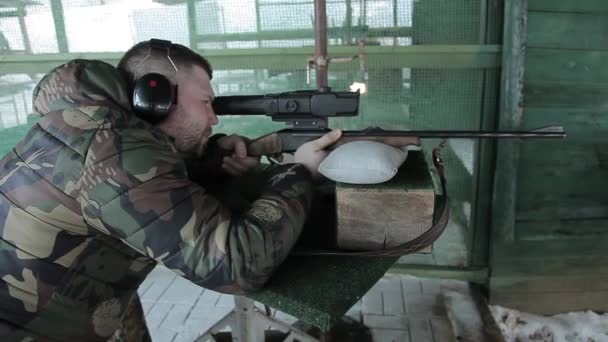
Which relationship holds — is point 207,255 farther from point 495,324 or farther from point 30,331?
point 495,324

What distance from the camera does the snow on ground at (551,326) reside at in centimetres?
229

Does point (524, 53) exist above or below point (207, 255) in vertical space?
above

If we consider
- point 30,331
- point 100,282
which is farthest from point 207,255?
point 30,331

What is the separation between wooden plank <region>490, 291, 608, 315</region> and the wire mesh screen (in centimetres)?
62

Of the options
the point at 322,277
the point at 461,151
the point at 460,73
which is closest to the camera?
the point at 322,277

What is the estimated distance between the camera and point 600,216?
235 cm

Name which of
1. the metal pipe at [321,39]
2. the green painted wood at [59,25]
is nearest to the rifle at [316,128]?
the metal pipe at [321,39]

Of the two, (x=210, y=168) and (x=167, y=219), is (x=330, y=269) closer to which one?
(x=167, y=219)

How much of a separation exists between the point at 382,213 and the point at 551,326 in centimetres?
197

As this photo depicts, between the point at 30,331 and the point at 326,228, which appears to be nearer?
the point at 30,331

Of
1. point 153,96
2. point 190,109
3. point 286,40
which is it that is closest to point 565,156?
point 286,40

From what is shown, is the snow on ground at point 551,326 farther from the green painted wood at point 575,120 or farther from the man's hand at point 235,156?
the man's hand at point 235,156

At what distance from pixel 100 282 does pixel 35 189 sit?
0.25 meters

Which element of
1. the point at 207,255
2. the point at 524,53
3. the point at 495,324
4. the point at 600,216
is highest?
the point at 524,53
